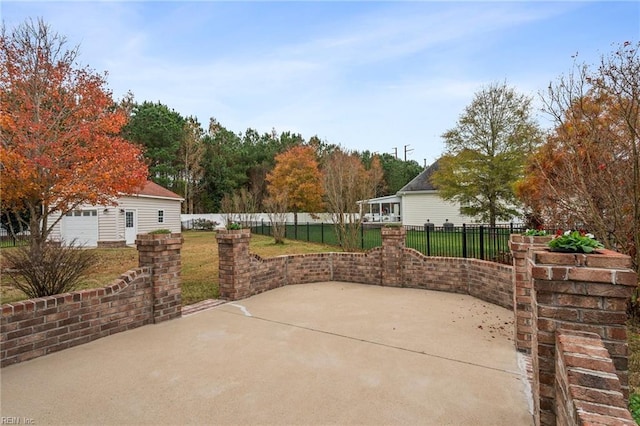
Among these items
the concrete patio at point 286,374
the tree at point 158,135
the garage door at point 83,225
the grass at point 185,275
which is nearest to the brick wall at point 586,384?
the concrete patio at point 286,374

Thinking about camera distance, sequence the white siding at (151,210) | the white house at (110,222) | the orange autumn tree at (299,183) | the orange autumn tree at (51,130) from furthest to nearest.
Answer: the orange autumn tree at (299,183) < the white siding at (151,210) < the white house at (110,222) < the orange autumn tree at (51,130)

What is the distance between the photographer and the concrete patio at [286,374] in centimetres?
245

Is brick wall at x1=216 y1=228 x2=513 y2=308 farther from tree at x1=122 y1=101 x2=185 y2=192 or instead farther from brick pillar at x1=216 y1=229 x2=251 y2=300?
tree at x1=122 y1=101 x2=185 y2=192

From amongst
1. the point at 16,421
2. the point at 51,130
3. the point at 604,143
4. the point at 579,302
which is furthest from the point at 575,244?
the point at 51,130

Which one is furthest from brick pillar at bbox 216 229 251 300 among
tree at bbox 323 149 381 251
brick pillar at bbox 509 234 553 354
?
tree at bbox 323 149 381 251

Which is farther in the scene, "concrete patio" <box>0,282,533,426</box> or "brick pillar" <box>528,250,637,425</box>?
"concrete patio" <box>0,282,533,426</box>

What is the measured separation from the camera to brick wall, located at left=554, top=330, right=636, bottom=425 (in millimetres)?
1320

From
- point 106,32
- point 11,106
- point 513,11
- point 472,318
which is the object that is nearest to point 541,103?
point 513,11

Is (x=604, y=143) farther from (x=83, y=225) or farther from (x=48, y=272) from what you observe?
(x=83, y=225)

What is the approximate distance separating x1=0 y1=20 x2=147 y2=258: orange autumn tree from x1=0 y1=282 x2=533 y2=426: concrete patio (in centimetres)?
550

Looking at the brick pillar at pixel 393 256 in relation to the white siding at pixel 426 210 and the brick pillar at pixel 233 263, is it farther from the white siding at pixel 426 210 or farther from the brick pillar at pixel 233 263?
the white siding at pixel 426 210

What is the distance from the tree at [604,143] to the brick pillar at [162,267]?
624 centimetres

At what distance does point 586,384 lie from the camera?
147cm

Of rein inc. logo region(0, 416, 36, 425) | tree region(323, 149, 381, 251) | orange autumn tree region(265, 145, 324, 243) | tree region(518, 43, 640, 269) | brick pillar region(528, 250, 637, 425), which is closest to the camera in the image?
brick pillar region(528, 250, 637, 425)
